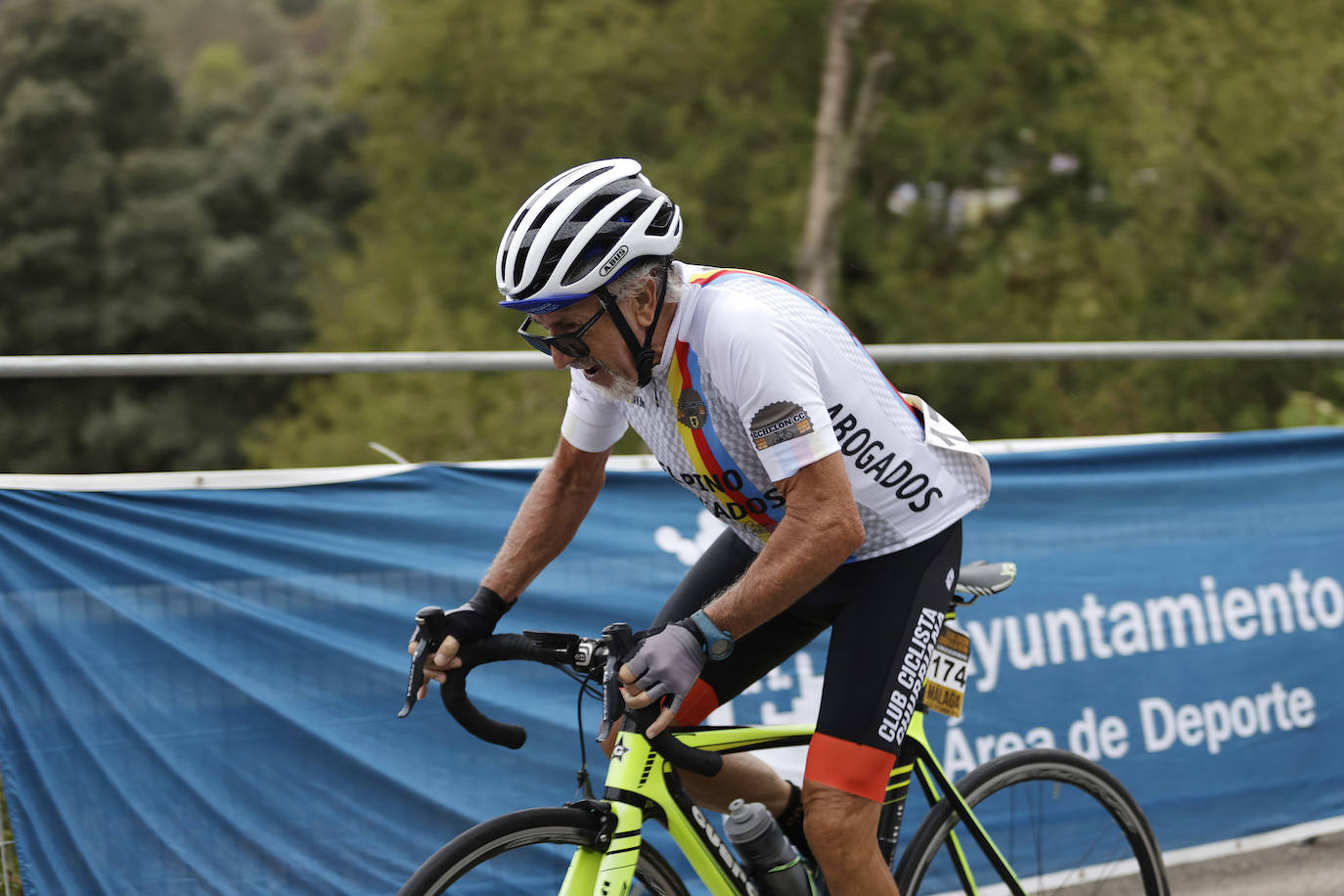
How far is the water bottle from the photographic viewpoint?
→ 9.33 ft

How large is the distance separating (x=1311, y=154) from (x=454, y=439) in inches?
393

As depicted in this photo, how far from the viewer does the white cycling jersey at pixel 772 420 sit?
104 inches

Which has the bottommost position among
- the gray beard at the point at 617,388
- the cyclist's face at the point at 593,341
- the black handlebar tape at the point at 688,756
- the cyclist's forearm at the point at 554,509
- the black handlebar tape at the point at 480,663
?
the black handlebar tape at the point at 688,756

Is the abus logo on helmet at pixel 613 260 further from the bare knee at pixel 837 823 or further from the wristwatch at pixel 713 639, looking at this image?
the bare knee at pixel 837 823

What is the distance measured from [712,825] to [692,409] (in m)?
0.93

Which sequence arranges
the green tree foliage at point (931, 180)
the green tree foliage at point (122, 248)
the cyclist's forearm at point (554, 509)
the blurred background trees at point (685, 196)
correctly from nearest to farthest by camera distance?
1. the cyclist's forearm at point (554, 509)
2. the green tree foliage at point (931, 180)
3. the blurred background trees at point (685, 196)
4. the green tree foliage at point (122, 248)

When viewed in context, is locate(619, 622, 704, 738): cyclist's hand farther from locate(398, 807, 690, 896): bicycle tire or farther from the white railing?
the white railing

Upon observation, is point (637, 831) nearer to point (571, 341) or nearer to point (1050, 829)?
point (571, 341)

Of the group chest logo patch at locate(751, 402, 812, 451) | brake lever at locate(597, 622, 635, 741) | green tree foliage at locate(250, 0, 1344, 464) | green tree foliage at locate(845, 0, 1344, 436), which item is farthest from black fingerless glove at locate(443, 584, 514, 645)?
green tree foliage at locate(250, 0, 1344, 464)

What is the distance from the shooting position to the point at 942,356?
5.09m

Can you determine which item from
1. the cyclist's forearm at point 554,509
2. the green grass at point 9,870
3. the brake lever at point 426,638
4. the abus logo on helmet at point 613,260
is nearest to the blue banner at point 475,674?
the green grass at point 9,870

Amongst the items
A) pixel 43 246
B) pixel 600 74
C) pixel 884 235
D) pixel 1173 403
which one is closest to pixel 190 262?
Answer: pixel 43 246

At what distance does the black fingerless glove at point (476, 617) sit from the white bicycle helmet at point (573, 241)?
2.22ft

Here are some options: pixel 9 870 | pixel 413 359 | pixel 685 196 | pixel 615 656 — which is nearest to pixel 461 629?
pixel 615 656
